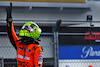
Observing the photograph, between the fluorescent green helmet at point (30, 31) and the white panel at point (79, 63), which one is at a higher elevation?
the fluorescent green helmet at point (30, 31)

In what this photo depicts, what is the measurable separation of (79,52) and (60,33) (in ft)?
2.94

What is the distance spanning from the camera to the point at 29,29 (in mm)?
3211

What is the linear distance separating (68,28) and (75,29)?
1.20 feet

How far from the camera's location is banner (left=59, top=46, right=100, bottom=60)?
19.2 ft

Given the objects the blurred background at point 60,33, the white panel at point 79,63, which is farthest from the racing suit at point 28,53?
the white panel at point 79,63

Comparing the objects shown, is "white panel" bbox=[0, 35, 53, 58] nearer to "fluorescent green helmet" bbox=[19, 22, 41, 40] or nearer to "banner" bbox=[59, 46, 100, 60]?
"banner" bbox=[59, 46, 100, 60]

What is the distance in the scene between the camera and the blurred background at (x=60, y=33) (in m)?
5.52

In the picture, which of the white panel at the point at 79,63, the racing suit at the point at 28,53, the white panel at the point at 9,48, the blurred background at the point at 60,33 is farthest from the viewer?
the white panel at the point at 9,48

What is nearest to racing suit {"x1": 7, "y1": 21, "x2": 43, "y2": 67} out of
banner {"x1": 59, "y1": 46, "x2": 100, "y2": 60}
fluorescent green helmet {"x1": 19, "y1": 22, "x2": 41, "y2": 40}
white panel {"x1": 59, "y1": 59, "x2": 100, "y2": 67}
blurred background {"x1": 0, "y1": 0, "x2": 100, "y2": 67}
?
fluorescent green helmet {"x1": 19, "y1": 22, "x2": 41, "y2": 40}

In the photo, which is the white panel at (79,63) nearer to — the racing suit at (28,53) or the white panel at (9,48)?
the white panel at (9,48)

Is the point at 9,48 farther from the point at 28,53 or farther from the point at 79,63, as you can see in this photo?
the point at 28,53

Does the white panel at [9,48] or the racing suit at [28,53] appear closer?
the racing suit at [28,53]

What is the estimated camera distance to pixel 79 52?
6.10m

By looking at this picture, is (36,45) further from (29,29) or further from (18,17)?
(18,17)
